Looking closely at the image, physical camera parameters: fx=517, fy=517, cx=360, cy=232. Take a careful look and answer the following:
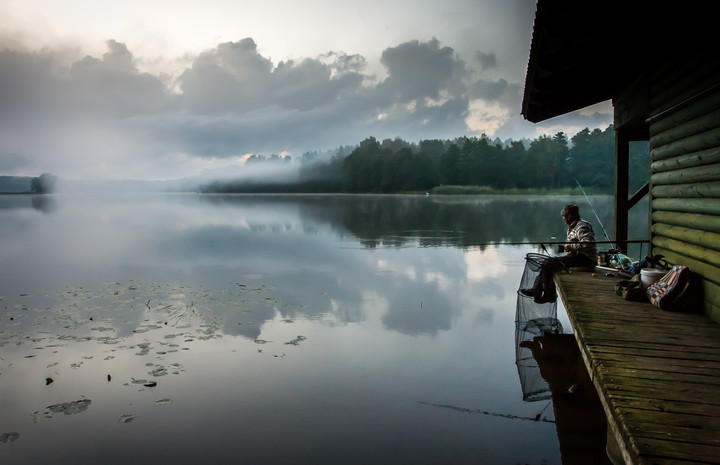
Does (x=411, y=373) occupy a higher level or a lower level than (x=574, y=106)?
lower

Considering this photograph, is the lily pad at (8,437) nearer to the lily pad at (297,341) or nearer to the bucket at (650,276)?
the lily pad at (297,341)

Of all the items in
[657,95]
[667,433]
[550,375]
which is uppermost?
[657,95]

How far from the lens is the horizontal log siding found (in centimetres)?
538

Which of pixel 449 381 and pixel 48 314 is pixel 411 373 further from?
pixel 48 314

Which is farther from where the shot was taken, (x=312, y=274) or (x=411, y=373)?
(x=312, y=274)

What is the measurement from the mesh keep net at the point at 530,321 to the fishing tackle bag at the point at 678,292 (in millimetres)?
1840

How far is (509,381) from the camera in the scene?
265 inches

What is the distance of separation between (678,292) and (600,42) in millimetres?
3050

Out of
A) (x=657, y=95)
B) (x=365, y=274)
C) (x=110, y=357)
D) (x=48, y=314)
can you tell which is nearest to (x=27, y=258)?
(x=48, y=314)

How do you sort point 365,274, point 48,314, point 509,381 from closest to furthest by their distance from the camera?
point 509,381 < point 48,314 < point 365,274

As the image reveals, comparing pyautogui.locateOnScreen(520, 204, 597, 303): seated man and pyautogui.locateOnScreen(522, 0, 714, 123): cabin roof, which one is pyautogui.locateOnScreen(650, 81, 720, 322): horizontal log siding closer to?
pyautogui.locateOnScreen(522, 0, 714, 123): cabin roof

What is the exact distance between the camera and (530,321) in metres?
8.37

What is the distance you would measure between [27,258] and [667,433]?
21457 millimetres

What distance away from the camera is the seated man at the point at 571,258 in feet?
25.5
